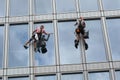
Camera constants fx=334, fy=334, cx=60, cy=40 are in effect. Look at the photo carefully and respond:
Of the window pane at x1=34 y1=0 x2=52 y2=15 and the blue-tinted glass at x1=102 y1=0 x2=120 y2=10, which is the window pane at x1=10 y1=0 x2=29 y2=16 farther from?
the blue-tinted glass at x1=102 y1=0 x2=120 y2=10

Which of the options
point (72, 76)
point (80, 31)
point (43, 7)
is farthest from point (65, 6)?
point (72, 76)

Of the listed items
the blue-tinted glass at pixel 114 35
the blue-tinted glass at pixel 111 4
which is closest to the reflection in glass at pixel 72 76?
the blue-tinted glass at pixel 114 35

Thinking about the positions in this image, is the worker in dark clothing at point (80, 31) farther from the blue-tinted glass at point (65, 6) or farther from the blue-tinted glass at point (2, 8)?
the blue-tinted glass at point (2, 8)

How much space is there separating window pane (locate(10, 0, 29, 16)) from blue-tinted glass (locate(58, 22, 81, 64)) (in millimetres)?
2488

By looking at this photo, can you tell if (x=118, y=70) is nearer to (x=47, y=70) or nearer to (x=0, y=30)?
(x=47, y=70)

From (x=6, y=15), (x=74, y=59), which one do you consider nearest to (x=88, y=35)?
(x=74, y=59)

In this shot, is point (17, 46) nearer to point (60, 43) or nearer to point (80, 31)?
point (60, 43)

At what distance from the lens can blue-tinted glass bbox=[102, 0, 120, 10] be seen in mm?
21375

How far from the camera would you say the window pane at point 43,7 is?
21422mm

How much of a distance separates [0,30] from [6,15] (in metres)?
1.09

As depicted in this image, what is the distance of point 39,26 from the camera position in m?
21.0

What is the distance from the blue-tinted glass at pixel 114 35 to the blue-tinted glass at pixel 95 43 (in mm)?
555

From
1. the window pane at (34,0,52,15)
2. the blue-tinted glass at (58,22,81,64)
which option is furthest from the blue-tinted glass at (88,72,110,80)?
the window pane at (34,0,52,15)

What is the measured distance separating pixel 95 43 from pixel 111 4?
10.0ft
